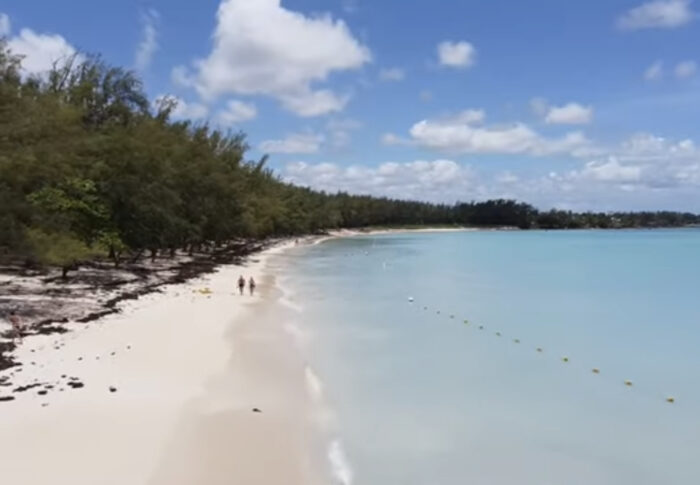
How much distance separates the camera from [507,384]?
59.8 feet

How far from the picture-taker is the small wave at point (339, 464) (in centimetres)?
1107

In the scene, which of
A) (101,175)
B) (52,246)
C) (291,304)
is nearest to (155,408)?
(52,246)

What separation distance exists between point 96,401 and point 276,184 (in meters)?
98.5

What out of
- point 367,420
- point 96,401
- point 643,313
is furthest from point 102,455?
point 643,313

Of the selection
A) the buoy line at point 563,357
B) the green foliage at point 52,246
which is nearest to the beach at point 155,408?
the green foliage at point 52,246

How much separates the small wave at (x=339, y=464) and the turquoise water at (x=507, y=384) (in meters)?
0.14

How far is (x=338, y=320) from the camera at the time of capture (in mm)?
28344

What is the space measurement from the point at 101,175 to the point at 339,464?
1096 inches

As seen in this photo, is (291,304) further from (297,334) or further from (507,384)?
(507,384)

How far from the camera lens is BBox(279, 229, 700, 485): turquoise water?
12367mm

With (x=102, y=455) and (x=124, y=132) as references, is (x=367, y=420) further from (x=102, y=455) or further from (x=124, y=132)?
(x=124, y=132)

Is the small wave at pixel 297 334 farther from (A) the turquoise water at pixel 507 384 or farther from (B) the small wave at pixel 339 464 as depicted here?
(B) the small wave at pixel 339 464

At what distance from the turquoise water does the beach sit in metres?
1.41

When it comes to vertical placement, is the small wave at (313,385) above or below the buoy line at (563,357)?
above
